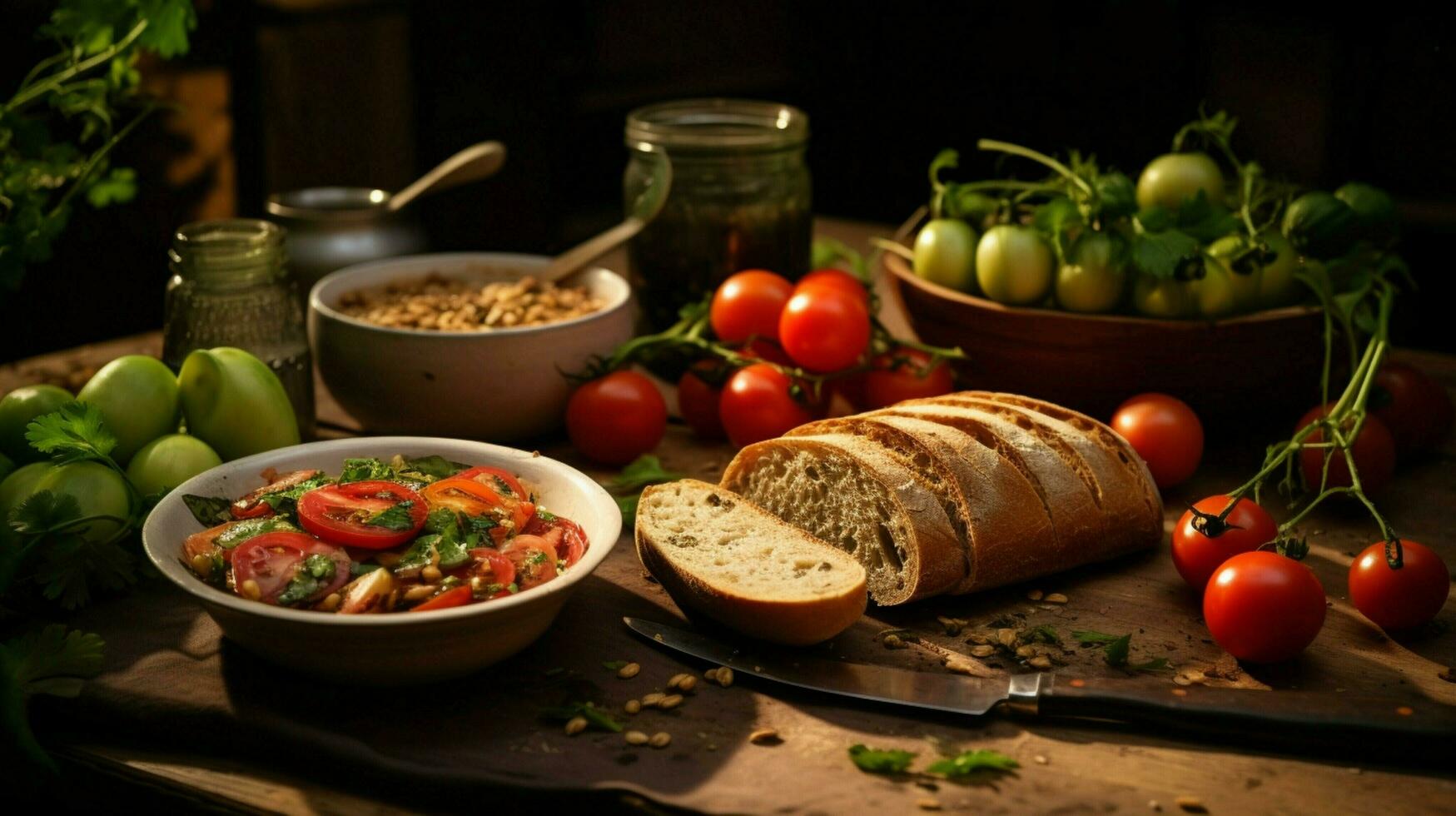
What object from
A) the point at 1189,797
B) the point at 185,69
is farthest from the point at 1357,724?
the point at 185,69

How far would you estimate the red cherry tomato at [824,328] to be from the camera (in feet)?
8.00

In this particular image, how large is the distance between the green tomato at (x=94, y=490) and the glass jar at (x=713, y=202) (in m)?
1.31

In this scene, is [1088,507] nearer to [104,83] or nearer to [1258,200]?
[1258,200]

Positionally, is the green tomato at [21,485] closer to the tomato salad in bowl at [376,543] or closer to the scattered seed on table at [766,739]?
the tomato salad in bowl at [376,543]

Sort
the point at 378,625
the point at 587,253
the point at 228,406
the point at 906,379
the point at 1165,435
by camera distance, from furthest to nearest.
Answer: the point at 587,253 → the point at 906,379 → the point at 1165,435 → the point at 228,406 → the point at 378,625

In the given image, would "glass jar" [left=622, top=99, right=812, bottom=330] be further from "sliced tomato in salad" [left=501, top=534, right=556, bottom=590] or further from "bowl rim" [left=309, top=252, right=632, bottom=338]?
"sliced tomato in salad" [left=501, top=534, right=556, bottom=590]

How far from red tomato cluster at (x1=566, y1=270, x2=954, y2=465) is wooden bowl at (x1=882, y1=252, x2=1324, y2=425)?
116 mm

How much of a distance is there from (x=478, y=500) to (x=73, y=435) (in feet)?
1.93

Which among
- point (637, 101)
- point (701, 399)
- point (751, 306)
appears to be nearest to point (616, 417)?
point (701, 399)

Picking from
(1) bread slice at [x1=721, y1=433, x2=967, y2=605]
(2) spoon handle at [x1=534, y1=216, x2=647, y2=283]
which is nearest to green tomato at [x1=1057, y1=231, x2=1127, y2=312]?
(1) bread slice at [x1=721, y1=433, x2=967, y2=605]

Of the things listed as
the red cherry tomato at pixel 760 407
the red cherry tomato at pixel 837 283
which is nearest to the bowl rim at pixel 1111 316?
the red cherry tomato at pixel 837 283

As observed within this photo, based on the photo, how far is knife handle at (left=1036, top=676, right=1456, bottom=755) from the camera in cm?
153

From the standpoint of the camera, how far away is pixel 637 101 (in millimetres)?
5516

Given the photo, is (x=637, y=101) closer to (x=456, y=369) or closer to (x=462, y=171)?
(x=462, y=171)
